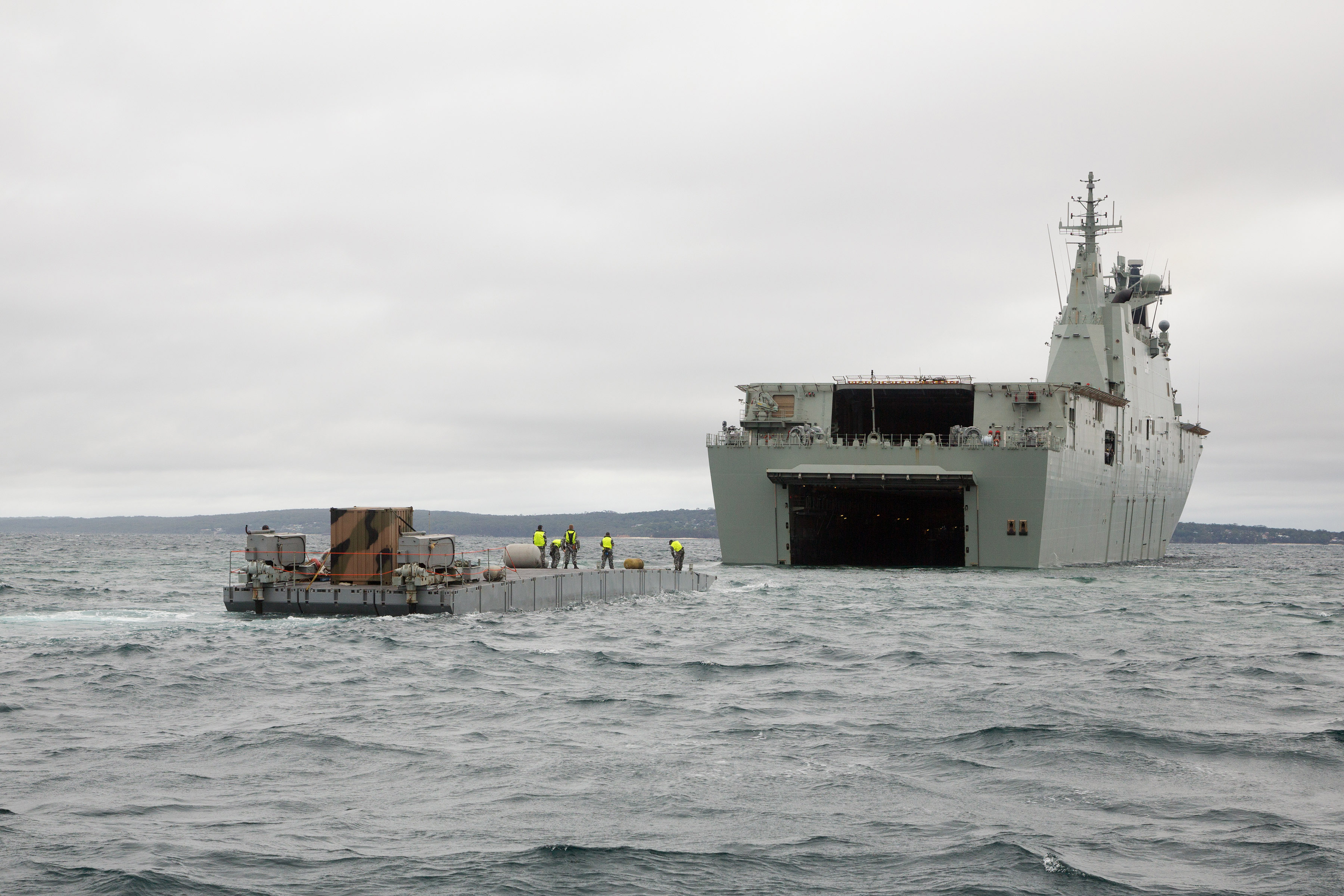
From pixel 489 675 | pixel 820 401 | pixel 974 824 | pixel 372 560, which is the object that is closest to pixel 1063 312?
pixel 820 401

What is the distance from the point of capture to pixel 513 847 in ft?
30.0

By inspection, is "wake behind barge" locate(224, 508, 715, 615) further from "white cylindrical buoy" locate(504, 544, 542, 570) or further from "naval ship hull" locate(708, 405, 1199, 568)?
"naval ship hull" locate(708, 405, 1199, 568)

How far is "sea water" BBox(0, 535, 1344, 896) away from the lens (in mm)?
8633

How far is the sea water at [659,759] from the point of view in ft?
28.3

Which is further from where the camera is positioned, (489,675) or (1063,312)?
(1063,312)

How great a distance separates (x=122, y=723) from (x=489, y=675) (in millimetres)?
5457

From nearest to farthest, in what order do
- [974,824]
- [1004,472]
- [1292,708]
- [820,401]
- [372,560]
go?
1. [974,824]
2. [1292,708]
3. [372,560]
4. [1004,472]
5. [820,401]

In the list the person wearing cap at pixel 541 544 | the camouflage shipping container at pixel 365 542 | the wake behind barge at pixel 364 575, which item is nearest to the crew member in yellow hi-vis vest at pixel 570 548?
the person wearing cap at pixel 541 544

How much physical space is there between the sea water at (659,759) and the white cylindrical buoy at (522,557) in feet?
34.8

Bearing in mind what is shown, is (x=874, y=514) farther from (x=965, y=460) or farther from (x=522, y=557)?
(x=522, y=557)

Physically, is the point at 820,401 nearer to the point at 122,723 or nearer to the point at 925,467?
the point at 925,467

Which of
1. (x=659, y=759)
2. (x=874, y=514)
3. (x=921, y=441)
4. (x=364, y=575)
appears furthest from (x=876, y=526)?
(x=659, y=759)

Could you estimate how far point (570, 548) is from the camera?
39938 millimetres

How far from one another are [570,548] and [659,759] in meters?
27.8
